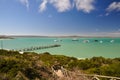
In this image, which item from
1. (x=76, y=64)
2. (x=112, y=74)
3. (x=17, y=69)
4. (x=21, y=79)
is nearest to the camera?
(x=21, y=79)

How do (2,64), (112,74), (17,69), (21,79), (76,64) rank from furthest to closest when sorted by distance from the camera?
(76,64)
(112,74)
(2,64)
(17,69)
(21,79)

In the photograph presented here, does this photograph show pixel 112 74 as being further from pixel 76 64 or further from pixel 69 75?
pixel 76 64

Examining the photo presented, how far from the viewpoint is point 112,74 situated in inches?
397

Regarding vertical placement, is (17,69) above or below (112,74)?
above

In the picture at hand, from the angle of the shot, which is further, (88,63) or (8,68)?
(88,63)

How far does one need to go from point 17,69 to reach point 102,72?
5356 millimetres

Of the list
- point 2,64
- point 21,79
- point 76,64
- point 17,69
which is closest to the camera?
point 21,79

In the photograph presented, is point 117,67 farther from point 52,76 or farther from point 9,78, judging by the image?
point 9,78

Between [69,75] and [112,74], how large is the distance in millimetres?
2961

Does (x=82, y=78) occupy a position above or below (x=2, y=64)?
below

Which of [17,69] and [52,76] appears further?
[52,76]

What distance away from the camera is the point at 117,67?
10.5 metres

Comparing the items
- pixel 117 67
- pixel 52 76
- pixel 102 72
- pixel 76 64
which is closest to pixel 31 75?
pixel 52 76

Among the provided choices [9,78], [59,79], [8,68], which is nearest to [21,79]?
[9,78]
